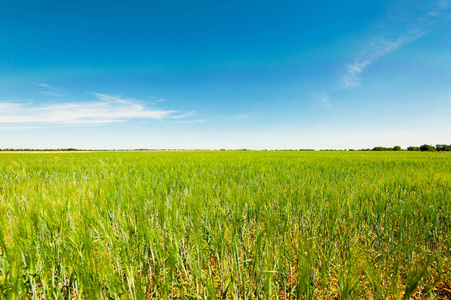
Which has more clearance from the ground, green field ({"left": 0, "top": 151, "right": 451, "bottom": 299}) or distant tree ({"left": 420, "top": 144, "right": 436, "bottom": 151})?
distant tree ({"left": 420, "top": 144, "right": 436, "bottom": 151})

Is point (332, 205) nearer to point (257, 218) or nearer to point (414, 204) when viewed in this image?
point (257, 218)

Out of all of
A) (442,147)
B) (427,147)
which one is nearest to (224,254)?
(442,147)

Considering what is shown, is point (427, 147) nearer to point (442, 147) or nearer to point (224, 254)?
point (442, 147)

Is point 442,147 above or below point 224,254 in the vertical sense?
above

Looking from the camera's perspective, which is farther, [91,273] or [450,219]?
[450,219]

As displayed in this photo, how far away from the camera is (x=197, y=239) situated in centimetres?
137

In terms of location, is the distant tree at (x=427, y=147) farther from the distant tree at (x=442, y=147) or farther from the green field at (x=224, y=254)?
the green field at (x=224, y=254)

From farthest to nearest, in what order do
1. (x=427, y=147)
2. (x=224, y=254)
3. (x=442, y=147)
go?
(x=427, y=147) → (x=442, y=147) → (x=224, y=254)

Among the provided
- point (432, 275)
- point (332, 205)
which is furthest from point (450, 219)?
point (332, 205)

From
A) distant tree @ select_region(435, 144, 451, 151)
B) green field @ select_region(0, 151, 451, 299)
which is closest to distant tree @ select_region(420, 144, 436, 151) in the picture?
distant tree @ select_region(435, 144, 451, 151)

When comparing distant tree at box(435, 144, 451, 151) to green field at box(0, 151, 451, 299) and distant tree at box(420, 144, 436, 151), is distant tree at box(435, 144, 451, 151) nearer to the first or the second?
distant tree at box(420, 144, 436, 151)

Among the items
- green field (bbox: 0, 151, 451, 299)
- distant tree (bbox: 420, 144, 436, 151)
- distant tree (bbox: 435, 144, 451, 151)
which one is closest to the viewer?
green field (bbox: 0, 151, 451, 299)

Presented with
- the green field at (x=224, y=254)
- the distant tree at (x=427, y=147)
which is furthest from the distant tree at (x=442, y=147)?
the green field at (x=224, y=254)

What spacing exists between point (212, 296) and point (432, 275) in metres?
1.82
